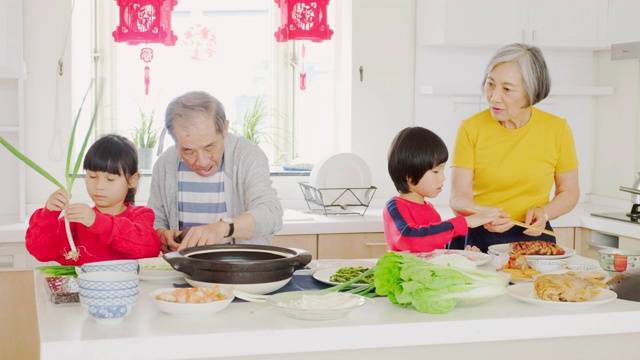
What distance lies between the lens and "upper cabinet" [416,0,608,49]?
14.8 ft

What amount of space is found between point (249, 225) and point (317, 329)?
721mm

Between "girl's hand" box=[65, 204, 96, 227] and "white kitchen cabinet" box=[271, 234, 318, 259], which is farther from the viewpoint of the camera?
"white kitchen cabinet" box=[271, 234, 318, 259]

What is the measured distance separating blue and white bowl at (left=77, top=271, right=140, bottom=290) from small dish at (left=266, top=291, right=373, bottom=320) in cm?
33

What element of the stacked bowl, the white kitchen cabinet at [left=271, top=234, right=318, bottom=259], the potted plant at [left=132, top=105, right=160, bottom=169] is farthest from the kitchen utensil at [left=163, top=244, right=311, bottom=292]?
the potted plant at [left=132, top=105, right=160, bottom=169]

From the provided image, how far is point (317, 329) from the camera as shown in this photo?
1955 millimetres

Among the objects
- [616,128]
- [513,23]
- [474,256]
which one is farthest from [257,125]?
[474,256]

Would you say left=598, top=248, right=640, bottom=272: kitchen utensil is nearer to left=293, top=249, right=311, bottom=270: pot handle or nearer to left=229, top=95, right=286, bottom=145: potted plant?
left=293, top=249, right=311, bottom=270: pot handle

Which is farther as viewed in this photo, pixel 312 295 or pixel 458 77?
pixel 458 77

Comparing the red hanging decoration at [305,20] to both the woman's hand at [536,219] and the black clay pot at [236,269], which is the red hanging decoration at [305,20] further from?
the black clay pot at [236,269]

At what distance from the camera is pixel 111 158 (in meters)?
2.85

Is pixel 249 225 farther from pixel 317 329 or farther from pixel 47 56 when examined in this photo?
pixel 47 56

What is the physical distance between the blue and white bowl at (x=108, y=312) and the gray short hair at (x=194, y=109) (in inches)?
A: 31.5

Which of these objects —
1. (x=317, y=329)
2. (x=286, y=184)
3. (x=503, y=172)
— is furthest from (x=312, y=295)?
(x=286, y=184)

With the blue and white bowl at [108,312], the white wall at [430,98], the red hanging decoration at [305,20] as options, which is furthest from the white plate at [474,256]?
the white wall at [430,98]
